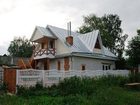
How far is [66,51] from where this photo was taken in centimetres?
2852

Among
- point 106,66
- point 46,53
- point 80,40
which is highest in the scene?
point 80,40

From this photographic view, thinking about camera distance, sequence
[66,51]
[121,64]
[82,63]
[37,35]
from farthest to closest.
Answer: [121,64] → [37,35] → [82,63] → [66,51]

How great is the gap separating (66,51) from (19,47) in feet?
158

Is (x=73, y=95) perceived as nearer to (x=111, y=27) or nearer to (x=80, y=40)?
(x=80, y=40)

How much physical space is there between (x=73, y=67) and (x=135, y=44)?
829 centimetres

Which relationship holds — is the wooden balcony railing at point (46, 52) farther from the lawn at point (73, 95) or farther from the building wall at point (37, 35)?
the lawn at point (73, 95)

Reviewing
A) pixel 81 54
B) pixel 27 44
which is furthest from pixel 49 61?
pixel 27 44

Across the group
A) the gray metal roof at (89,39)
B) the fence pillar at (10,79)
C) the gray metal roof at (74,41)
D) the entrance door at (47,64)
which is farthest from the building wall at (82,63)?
the fence pillar at (10,79)

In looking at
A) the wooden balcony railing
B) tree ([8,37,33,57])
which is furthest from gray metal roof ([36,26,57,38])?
tree ([8,37,33,57])

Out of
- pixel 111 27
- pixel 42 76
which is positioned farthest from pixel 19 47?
pixel 42 76

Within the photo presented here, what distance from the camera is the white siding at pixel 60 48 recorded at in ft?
94.0

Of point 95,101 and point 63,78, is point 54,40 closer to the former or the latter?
point 63,78

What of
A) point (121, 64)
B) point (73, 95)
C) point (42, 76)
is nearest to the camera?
point (73, 95)

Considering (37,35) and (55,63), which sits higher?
(37,35)
